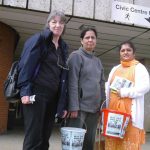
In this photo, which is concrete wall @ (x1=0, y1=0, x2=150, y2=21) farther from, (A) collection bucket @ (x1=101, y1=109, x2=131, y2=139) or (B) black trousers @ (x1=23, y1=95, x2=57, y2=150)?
(B) black trousers @ (x1=23, y1=95, x2=57, y2=150)

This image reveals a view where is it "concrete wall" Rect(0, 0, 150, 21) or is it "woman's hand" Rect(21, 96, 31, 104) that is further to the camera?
"concrete wall" Rect(0, 0, 150, 21)

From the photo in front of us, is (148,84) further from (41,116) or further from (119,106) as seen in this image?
(41,116)

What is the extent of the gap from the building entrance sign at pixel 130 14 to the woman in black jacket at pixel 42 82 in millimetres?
4139

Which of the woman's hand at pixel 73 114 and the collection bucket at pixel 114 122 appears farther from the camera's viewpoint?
the collection bucket at pixel 114 122

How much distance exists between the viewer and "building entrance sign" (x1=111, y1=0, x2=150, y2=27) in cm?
769

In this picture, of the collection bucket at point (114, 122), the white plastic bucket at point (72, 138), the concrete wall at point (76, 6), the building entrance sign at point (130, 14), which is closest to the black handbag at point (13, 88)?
the white plastic bucket at point (72, 138)

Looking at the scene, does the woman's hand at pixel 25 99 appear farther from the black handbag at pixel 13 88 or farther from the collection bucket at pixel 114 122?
the collection bucket at pixel 114 122

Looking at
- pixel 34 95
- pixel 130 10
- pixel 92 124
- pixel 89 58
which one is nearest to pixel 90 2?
pixel 130 10

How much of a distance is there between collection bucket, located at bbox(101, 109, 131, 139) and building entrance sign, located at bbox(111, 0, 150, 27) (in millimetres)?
Answer: 3948

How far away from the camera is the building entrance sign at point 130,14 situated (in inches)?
303

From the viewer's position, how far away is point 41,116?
11.6 ft

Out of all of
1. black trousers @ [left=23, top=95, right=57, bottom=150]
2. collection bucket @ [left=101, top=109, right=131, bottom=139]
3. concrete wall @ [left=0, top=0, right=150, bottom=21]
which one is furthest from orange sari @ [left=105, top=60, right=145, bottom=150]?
concrete wall @ [left=0, top=0, right=150, bottom=21]

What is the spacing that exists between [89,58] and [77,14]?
10.7 feet

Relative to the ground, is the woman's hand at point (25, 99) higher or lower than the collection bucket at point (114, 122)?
higher
